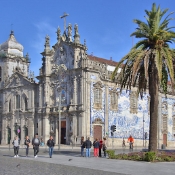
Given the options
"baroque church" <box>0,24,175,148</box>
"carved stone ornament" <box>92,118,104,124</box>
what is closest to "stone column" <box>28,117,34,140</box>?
"baroque church" <box>0,24,175,148</box>

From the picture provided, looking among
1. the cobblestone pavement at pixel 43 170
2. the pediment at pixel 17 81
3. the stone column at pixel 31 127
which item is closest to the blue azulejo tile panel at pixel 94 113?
the stone column at pixel 31 127

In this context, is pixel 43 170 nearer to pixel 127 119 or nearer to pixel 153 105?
pixel 153 105

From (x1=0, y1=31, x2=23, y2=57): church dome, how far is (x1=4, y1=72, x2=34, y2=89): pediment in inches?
249

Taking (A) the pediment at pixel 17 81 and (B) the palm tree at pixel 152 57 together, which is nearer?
(B) the palm tree at pixel 152 57

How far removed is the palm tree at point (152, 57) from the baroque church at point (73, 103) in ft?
74.5

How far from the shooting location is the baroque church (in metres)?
48.4

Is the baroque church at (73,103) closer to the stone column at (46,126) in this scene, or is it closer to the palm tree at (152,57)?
the stone column at (46,126)

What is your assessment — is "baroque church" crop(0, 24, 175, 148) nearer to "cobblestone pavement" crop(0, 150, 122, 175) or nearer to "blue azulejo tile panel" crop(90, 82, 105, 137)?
"blue azulejo tile panel" crop(90, 82, 105, 137)

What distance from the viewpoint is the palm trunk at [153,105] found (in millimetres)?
24136

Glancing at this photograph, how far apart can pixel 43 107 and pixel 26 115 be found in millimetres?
4346

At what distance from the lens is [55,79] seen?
52938mm

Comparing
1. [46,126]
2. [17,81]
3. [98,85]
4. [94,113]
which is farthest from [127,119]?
[17,81]

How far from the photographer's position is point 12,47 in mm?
65812

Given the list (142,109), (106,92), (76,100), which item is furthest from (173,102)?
(76,100)
